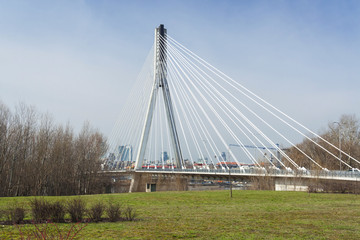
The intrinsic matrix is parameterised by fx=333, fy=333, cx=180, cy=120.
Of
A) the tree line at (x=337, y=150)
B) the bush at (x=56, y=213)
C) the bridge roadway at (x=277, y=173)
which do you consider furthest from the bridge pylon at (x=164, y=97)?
the bush at (x=56, y=213)

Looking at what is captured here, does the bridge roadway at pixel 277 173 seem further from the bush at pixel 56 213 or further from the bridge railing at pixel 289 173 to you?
the bush at pixel 56 213

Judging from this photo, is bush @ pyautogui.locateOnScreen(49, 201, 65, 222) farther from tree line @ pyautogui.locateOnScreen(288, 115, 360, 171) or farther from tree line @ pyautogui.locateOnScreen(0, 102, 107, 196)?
tree line @ pyautogui.locateOnScreen(288, 115, 360, 171)

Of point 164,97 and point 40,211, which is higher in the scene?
point 164,97

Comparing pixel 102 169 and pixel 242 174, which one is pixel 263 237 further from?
pixel 102 169

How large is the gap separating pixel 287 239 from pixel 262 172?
26360 millimetres

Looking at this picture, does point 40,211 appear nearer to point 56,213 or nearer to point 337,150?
point 56,213

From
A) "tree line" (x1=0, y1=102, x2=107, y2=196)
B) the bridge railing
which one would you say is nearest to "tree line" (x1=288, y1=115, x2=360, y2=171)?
the bridge railing

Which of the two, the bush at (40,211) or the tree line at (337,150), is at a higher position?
the tree line at (337,150)

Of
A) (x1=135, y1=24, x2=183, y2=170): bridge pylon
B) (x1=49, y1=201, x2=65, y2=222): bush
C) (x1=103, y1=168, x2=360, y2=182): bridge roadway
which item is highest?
(x1=135, y1=24, x2=183, y2=170): bridge pylon

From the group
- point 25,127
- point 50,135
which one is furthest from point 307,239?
point 50,135

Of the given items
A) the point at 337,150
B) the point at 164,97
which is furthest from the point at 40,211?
the point at 337,150

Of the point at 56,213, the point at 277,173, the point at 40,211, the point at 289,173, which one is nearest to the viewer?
the point at 40,211

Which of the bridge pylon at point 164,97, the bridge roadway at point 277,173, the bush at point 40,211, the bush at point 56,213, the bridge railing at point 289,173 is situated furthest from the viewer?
the bridge pylon at point 164,97

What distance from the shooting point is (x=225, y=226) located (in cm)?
873
